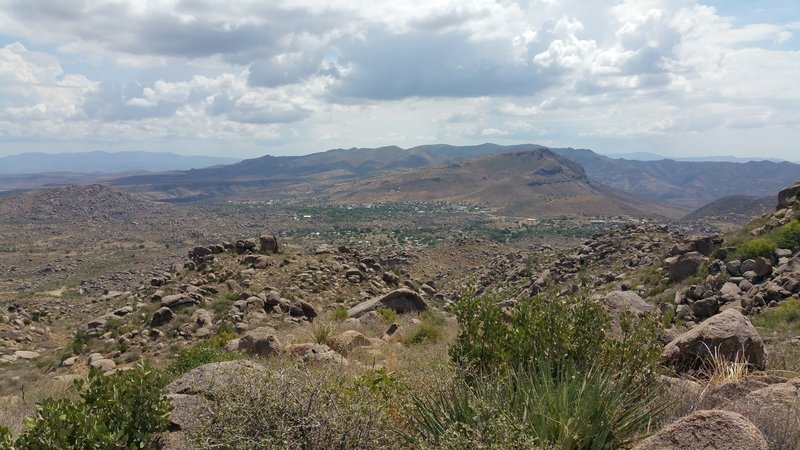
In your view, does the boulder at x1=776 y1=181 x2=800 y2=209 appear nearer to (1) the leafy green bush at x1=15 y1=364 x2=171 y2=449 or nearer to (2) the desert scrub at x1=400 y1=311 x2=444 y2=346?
(2) the desert scrub at x1=400 y1=311 x2=444 y2=346

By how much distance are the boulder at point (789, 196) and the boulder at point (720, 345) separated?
55.9 feet

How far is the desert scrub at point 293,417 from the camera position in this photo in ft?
14.9

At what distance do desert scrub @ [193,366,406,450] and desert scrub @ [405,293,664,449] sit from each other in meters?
0.40

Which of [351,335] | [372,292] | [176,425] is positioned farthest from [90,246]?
[176,425]

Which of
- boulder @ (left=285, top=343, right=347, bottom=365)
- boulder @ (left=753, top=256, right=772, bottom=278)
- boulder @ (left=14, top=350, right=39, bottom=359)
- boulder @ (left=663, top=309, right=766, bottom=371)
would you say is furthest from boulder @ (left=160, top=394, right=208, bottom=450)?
boulder @ (left=753, top=256, right=772, bottom=278)

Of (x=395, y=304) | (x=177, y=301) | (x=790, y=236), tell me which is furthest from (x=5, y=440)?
(x=790, y=236)

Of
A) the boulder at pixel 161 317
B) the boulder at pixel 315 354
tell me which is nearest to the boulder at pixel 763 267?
the boulder at pixel 315 354

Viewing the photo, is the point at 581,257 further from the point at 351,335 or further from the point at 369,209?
the point at 369,209

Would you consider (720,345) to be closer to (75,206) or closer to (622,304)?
(622,304)

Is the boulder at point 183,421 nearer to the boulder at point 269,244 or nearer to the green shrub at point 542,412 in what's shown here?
the green shrub at point 542,412

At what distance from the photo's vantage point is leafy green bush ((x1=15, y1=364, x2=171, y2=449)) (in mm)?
4285

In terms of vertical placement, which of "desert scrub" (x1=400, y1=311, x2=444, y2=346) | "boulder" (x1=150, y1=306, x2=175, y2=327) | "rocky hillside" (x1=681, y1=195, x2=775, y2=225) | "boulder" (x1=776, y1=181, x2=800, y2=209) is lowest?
"rocky hillside" (x1=681, y1=195, x2=775, y2=225)

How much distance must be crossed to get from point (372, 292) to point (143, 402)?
55.4 ft

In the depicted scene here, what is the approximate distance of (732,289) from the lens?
51.2ft
